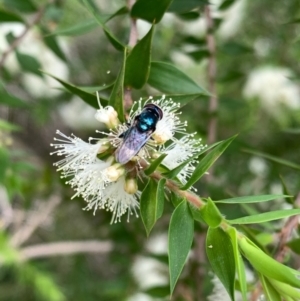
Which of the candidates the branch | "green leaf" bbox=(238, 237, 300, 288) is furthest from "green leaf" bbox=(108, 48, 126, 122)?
the branch

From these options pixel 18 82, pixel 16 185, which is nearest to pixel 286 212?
pixel 16 185

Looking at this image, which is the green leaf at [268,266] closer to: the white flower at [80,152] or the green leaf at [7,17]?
the white flower at [80,152]

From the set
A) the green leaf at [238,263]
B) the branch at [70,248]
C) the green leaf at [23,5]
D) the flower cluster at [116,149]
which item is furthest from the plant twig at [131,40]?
the branch at [70,248]

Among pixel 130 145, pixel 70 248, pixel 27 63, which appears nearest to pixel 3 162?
pixel 27 63

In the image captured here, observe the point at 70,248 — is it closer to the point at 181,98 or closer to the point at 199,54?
the point at 199,54

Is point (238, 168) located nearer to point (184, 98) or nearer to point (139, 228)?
point (139, 228)
